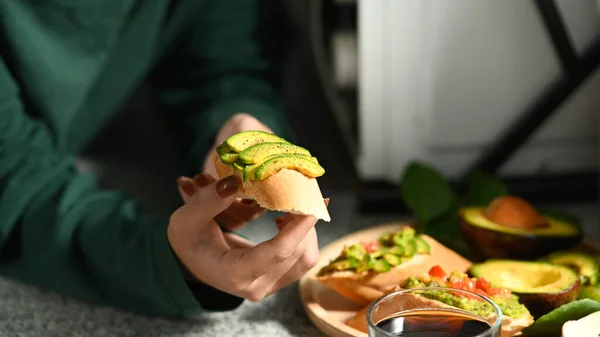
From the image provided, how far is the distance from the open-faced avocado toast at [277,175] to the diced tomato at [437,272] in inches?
6.9

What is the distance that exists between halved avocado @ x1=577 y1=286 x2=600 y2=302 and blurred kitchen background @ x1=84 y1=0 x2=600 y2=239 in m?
0.26

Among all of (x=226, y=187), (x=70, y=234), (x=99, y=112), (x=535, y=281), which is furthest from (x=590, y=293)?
(x=99, y=112)

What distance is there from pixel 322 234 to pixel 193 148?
8.0 inches

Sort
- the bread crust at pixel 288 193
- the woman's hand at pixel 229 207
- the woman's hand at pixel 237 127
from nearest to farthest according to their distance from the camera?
the bread crust at pixel 288 193, the woman's hand at pixel 229 207, the woman's hand at pixel 237 127

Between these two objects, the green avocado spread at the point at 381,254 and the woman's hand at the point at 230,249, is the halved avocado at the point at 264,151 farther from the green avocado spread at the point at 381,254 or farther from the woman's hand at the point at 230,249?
the green avocado spread at the point at 381,254

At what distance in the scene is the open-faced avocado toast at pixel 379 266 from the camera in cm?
67

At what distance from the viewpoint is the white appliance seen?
0.91m

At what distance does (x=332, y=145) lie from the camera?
4.12ft

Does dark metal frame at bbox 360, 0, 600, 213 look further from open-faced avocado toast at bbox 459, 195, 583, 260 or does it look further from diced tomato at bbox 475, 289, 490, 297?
diced tomato at bbox 475, 289, 490, 297

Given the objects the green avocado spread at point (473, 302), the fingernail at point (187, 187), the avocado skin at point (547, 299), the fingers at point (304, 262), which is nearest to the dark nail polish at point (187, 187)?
the fingernail at point (187, 187)

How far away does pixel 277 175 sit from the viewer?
0.53 metres

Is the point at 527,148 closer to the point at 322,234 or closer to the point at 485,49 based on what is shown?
the point at 485,49

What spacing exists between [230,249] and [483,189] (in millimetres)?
399

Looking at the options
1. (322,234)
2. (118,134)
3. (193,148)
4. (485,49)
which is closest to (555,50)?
(485,49)
